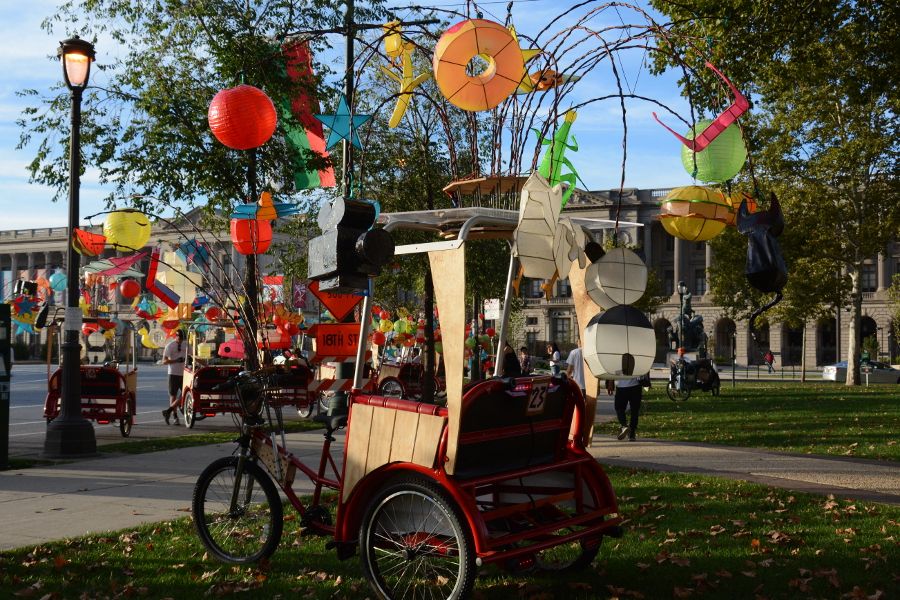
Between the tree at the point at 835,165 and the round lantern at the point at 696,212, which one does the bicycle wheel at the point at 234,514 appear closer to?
the round lantern at the point at 696,212

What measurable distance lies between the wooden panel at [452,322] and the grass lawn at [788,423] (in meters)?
9.23

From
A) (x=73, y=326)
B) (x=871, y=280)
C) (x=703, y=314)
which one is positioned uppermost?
(x=871, y=280)

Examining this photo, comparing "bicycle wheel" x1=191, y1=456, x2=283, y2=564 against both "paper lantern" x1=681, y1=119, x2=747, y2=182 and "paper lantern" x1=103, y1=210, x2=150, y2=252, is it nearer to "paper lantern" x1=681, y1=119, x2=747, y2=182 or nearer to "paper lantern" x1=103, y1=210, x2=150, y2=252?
"paper lantern" x1=681, y1=119, x2=747, y2=182

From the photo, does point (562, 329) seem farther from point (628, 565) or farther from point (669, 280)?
point (628, 565)

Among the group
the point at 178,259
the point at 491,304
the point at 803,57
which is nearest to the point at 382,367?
the point at 491,304

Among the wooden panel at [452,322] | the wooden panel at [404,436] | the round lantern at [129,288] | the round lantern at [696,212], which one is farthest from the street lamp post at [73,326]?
the round lantern at [129,288]

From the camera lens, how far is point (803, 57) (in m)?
13.4

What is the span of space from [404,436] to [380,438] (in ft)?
0.67

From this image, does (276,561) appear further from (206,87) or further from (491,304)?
(491,304)

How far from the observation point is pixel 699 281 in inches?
3526

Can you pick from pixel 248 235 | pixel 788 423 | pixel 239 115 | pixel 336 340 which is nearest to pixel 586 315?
pixel 239 115

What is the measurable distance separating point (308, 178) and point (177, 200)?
2.14 meters

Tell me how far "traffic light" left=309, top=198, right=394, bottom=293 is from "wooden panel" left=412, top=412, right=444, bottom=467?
3.47 ft

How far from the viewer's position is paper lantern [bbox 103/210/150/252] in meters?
13.8
